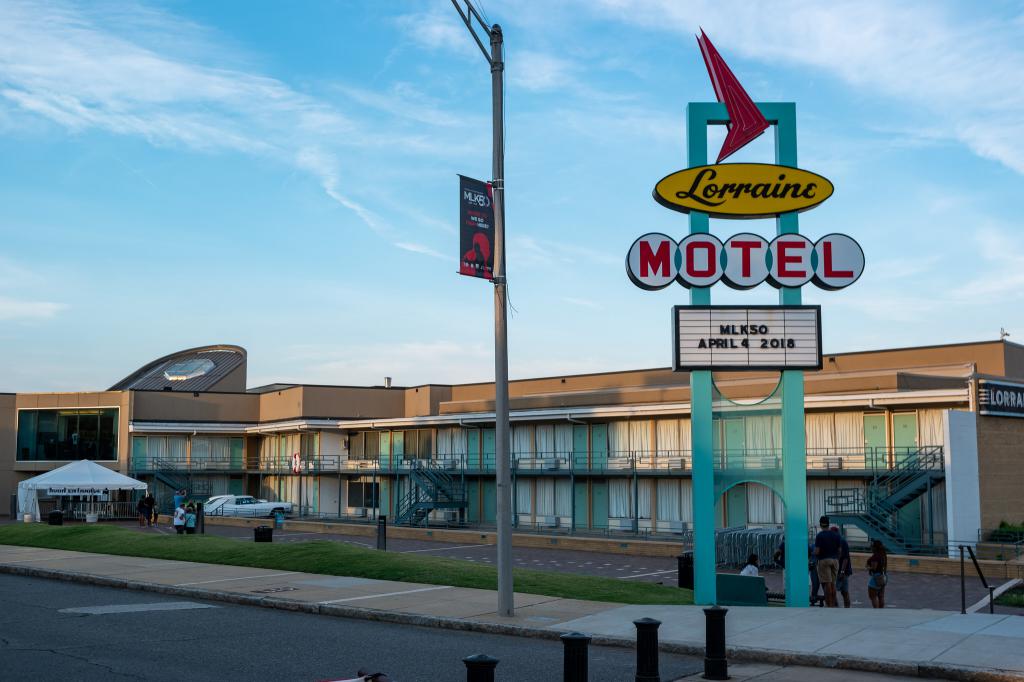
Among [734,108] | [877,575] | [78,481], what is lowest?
[877,575]

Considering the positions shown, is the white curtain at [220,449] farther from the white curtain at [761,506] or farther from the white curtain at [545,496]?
the white curtain at [761,506]

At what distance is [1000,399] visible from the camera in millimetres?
32062

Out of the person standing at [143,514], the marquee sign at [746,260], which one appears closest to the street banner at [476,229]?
the marquee sign at [746,260]

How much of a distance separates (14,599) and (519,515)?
29.0 metres

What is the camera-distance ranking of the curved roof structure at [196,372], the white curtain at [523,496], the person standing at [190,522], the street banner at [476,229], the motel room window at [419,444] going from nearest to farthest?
the street banner at [476,229] < the person standing at [190,522] < the white curtain at [523,496] < the motel room window at [419,444] < the curved roof structure at [196,372]

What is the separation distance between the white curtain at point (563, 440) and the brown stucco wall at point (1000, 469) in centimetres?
1786

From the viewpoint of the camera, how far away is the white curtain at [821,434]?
1425 inches

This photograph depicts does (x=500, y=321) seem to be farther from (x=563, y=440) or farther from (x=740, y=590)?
(x=563, y=440)

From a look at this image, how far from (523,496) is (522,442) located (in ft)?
8.18

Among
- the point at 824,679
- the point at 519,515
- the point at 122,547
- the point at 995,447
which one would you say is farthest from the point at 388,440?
the point at 824,679

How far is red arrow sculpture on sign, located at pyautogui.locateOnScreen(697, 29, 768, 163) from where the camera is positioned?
18953 millimetres

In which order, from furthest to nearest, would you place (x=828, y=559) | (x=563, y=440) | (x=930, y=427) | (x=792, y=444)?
1. (x=563, y=440)
2. (x=930, y=427)
3. (x=792, y=444)
4. (x=828, y=559)

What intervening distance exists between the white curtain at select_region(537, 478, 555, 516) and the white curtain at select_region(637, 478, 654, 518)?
4664 millimetres

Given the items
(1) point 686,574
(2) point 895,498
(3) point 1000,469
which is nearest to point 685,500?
(2) point 895,498
